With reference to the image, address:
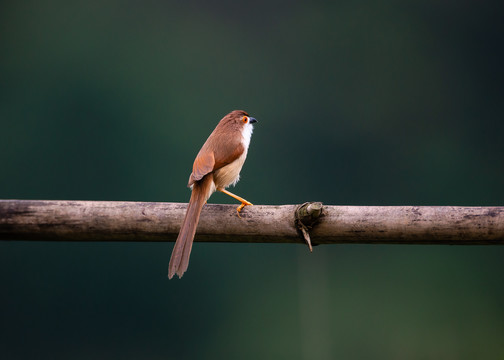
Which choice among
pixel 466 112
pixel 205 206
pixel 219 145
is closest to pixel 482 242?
pixel 205 206

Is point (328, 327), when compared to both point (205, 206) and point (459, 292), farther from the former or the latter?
point (205, 206)

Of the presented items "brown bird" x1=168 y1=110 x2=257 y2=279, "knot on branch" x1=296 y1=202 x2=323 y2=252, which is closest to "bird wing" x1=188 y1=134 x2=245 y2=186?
"brown bird" x1=168 y1=110 x2=257 y2=279

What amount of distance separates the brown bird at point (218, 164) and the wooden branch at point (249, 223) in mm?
85

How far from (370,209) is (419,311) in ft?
12.5

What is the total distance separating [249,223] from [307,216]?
0.77ft

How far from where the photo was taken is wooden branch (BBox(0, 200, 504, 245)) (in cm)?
176

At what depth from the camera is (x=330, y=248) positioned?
569cm

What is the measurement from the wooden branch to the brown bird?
0.08m

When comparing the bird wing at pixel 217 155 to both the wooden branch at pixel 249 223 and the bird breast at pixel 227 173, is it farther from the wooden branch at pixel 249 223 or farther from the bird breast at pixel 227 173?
the wooden branch at pixel 249 223

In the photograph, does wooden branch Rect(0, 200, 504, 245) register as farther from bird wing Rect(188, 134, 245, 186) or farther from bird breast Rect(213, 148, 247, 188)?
bird breast Rect(213, 148, 247, 188)

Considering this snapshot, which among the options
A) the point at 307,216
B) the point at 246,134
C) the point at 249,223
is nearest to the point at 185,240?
the point at 249,223

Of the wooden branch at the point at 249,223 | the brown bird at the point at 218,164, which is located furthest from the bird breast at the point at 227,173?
the wooden branch at the point at 249,223

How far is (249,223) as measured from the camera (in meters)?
1.92

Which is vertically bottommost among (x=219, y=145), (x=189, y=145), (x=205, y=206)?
(x=205, y=206)
